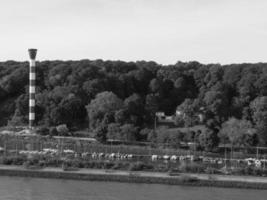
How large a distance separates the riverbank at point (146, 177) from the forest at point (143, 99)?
40.1 feet

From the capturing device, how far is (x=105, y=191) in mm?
26438

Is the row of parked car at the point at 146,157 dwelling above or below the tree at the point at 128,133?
below

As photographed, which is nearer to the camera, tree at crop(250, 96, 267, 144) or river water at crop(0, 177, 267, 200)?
river water at crop(0, 177, 267, 200)

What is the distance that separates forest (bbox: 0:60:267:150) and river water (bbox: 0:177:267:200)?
14161 millimetres

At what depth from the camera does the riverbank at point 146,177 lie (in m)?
28.4

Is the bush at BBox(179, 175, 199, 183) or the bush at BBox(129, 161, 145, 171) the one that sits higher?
the bush at BBox(129, 161, 145, 171)

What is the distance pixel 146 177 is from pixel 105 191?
A: 3.38 meters

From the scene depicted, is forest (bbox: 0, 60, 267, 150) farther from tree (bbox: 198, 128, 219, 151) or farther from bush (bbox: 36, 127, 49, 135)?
bush (bbox: 36, 127, 49, 135)

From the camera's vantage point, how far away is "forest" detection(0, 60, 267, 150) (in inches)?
1784

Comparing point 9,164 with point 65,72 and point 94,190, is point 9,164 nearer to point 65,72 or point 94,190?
point 94,190

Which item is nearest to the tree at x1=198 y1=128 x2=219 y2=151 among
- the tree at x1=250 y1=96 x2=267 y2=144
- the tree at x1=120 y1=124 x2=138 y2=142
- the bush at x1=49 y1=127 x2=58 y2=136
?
the tree at x1=250 y1=96 x2=267 y2=144

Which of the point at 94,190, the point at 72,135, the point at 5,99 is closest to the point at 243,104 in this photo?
the point at 72,135

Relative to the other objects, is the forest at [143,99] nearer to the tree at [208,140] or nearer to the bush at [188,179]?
the tree at [208,140]

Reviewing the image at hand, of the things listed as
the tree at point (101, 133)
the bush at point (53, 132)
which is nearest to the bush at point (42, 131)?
the bush at point (53, 132)
